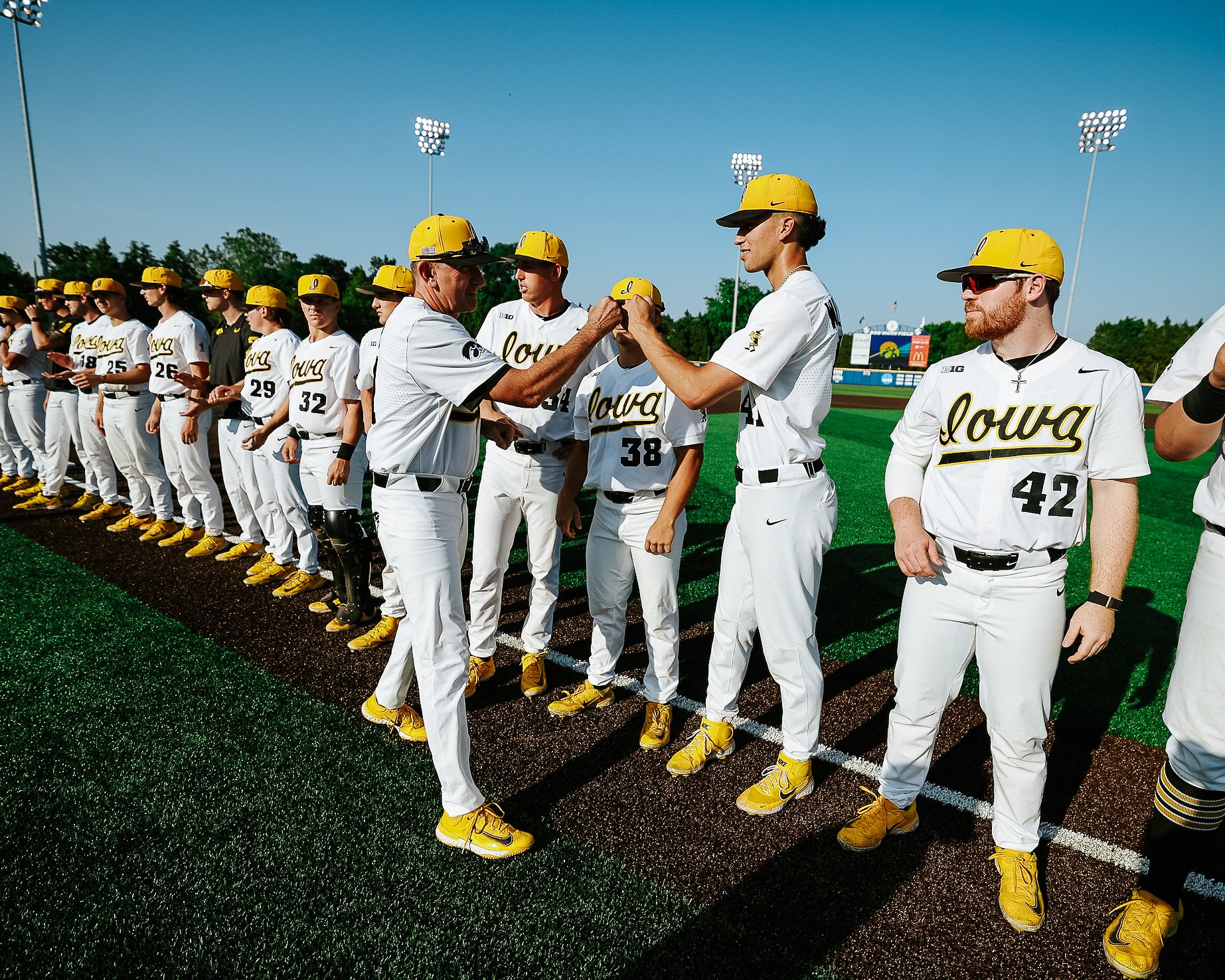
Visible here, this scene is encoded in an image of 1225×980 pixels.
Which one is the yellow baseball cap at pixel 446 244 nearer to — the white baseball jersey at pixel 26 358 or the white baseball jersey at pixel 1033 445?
the white baseball jersey at pixel 1033 445

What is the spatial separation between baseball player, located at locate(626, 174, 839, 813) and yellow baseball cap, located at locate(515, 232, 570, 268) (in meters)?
1.34

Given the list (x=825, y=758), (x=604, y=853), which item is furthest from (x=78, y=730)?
(x=825, y=758)

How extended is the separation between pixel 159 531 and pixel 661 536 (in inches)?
261

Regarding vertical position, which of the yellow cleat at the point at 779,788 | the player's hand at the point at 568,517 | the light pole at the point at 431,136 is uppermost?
the light pole at the point at 431,136

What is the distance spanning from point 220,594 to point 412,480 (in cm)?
397

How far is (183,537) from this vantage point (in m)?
7.30

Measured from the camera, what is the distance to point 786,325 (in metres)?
2.96

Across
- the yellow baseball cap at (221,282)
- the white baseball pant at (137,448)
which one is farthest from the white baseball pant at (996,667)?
the white baseball pant at (137,448)

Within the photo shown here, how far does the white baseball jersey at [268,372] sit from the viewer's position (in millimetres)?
6043

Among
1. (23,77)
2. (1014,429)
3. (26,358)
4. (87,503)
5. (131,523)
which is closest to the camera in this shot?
(1014,429)

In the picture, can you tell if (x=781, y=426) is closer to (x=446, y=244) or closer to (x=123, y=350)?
(x=446, y=244)

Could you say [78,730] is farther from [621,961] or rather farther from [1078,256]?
[1078,256]

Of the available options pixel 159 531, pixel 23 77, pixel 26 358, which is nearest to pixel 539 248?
pixel 159 531

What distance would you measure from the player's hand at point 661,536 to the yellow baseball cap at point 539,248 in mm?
1905
